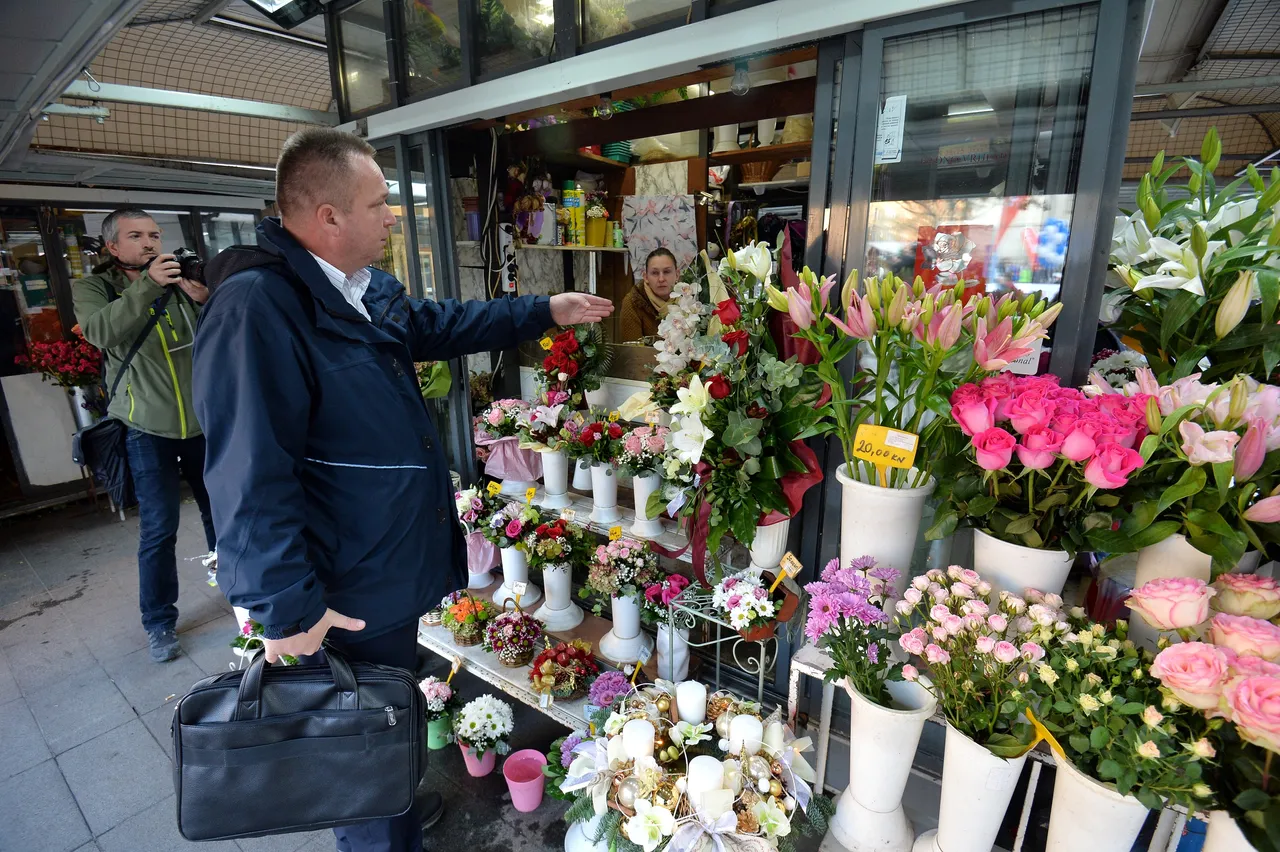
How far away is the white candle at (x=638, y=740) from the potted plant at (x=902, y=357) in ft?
1.85

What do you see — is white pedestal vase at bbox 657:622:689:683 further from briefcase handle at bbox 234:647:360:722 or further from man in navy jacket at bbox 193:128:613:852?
briefcase handle at bbox 234:647:360:722

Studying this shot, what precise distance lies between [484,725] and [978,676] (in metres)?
1.64

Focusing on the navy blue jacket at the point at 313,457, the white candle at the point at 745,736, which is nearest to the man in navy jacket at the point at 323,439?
the navy blue jacket at the point at 313,457

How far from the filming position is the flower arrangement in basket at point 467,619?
2304 mm

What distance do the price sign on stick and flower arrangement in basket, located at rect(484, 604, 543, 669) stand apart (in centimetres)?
151

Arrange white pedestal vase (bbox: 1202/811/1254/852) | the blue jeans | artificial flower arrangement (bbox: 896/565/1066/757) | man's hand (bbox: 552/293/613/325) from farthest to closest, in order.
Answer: the blue jeans, man's hand (bbox: 552/293/613/325), artificial flower arrangement (bbox: 896/565/1066/757), white pedestal vase (bbox: 1202/811/1254/852)

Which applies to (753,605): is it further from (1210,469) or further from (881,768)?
(1210,469)

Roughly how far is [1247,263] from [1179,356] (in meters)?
0.16

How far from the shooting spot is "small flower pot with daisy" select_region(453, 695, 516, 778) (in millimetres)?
1992

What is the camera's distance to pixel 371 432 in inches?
52.3

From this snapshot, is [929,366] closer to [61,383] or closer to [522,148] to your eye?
[522,148]

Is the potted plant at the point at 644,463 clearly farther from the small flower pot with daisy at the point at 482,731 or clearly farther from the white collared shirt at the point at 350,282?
the white collared shirt at the point at 350,282

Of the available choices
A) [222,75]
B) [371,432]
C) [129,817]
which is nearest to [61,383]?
[222,75]

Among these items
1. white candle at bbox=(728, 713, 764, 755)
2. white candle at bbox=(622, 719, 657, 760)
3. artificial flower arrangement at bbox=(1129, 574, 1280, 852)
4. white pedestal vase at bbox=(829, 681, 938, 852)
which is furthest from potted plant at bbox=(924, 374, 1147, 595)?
white candle at bbox=(622, 719, 657, 760)
